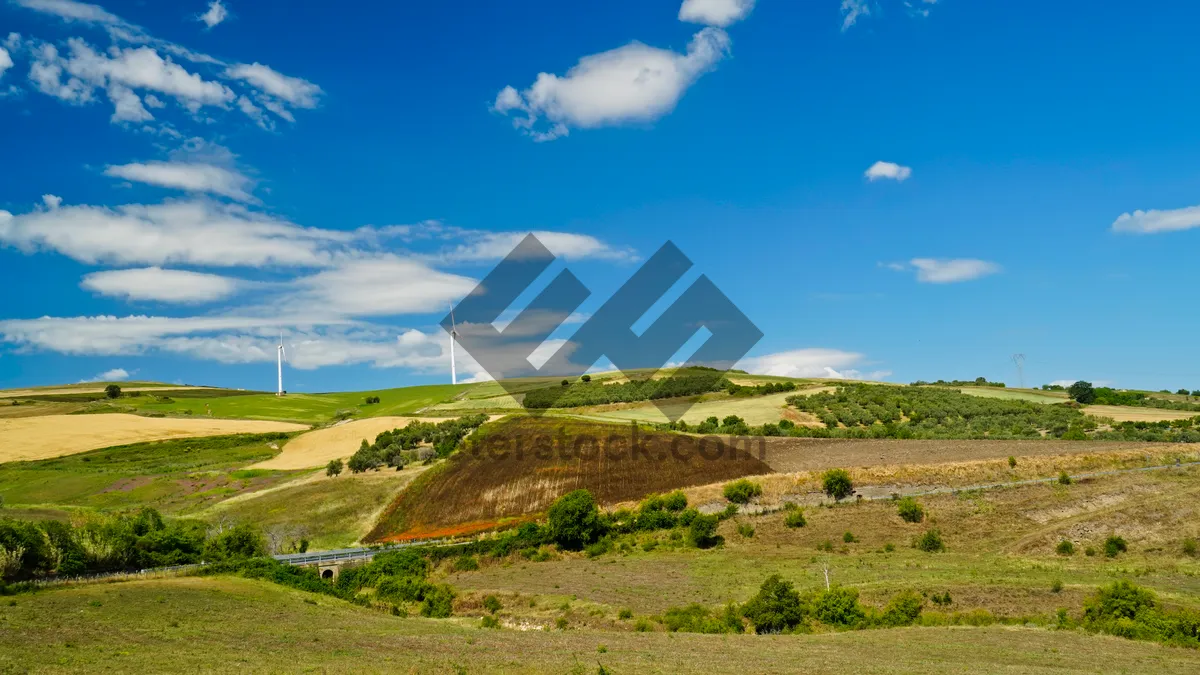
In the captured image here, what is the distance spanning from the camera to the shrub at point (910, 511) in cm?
5962

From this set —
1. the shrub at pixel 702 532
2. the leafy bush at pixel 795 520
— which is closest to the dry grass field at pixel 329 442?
the shrub at pixel 702 532

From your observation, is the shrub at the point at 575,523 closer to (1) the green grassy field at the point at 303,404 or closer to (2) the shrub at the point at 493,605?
(2) the shrub at the point at 493,605

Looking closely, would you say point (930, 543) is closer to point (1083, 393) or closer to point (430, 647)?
point (430, 647)

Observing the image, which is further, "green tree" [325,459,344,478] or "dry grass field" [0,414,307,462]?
"dry grass field" [0,414,307,462]

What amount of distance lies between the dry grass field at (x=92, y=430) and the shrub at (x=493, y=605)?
8842 cm

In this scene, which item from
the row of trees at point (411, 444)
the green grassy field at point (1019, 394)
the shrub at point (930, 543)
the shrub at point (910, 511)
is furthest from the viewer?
the green grassy field at point (1019, 394)

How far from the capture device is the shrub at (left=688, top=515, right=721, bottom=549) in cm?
6169

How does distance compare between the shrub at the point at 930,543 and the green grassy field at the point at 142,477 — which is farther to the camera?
the green grassy field at the point at 142,477

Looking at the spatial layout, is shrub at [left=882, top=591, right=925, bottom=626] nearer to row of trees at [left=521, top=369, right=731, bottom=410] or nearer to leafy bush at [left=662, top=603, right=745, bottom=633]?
leafy bush at [left=662, top=603, right=745, bottom=633]

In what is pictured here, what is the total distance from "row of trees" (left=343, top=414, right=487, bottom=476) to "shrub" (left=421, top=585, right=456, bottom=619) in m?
38.8

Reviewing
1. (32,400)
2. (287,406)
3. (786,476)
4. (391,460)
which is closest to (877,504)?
(786,476)

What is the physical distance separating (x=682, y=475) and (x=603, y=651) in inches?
1751

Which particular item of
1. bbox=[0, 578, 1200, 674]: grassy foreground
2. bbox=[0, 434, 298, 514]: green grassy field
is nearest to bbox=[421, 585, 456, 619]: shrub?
bbox=[0, 578, 1200, 674]: grassy foreground

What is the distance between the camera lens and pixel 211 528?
71750 millimetres
